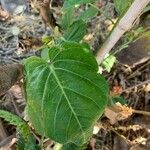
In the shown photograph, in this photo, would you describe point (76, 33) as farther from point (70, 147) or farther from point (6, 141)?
point (6, 141)

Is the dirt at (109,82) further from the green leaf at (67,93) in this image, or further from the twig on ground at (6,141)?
the green leaf at (67,93)

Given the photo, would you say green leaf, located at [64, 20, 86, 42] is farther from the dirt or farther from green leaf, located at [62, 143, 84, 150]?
the dirt

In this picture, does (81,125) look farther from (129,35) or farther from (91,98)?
(129,35)

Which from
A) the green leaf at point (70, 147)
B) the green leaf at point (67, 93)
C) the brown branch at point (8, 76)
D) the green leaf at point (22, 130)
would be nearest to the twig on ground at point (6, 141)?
the green leaf at point (22, 130)

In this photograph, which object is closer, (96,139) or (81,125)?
(81,125)

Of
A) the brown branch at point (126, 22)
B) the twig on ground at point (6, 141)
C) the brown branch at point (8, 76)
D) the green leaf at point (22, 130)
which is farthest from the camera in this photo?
the twig on ground at point (6, 141)

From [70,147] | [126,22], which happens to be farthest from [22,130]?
[126,22]

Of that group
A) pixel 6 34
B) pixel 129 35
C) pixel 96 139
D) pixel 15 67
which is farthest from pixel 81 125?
pixel 6 34

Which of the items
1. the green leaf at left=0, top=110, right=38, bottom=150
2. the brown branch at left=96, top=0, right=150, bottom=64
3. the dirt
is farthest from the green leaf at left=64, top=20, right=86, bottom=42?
the dirt
